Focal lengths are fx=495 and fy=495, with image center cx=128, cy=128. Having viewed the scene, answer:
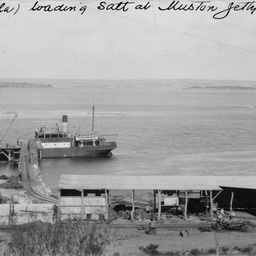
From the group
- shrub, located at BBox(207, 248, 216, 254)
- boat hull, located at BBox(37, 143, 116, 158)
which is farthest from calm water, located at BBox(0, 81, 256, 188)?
shrub, located at BBox(207, 248, 216, 254)

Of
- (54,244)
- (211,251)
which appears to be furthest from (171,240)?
(54,244)

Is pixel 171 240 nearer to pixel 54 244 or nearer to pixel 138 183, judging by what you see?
pixel 138 183

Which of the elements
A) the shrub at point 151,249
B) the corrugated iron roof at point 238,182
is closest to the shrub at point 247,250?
the shrub at point 151,249

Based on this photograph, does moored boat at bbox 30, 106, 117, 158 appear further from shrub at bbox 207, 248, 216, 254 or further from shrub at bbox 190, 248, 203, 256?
shrub at bbox 190, 248, 203, 256

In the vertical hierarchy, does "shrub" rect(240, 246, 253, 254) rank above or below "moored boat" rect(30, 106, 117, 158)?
below

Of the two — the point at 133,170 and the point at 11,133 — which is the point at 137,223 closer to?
the point at 133,170

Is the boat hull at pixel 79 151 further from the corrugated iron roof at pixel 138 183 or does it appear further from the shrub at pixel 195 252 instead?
the shrub at pixel 195 252

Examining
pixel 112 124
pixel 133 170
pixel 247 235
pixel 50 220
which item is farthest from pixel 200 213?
pixel 112 124
